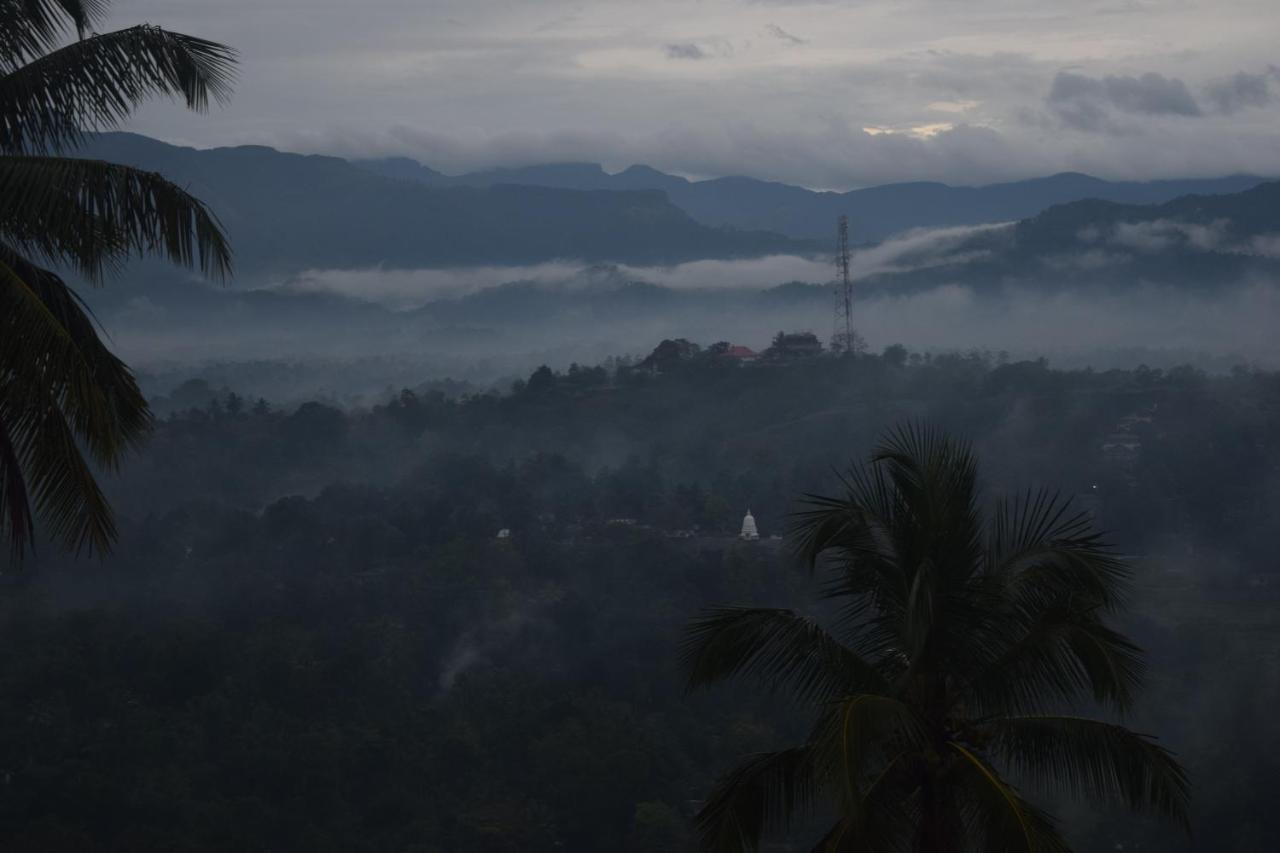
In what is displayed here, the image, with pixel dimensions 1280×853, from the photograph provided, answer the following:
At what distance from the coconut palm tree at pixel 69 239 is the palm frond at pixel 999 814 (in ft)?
14.1

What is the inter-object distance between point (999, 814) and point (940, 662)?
0.87 meters

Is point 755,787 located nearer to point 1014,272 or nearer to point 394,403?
point 394,403

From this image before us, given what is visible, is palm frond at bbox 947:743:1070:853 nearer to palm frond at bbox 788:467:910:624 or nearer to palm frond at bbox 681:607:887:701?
palm frond at bbox 681:607:887:701

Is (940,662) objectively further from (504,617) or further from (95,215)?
(504,617)

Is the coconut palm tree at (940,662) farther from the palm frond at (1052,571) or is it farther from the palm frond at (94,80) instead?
the palm frond at (94,80)

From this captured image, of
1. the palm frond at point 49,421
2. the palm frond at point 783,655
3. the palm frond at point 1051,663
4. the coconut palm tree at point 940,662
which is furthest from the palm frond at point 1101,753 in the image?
the palm frond at point 49,421

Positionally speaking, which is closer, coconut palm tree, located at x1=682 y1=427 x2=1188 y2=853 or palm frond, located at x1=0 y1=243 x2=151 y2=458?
palm frond, located at x1=0 y1=243 x2=151 y2=458

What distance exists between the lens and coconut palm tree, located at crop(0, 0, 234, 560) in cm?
666

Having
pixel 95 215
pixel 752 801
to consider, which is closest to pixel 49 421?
pixel 95 215

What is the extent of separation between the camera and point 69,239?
7215 mm

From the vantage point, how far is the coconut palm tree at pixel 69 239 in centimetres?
666

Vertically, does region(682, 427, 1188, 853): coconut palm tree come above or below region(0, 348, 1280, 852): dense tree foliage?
above

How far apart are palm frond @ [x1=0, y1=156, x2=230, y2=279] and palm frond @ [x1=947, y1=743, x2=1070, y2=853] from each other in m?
4.48

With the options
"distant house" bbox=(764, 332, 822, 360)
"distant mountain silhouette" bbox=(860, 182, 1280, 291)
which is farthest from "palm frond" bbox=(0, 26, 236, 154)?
"distant mountain silhouette" bbox=(860, 182, 1280, 291)
